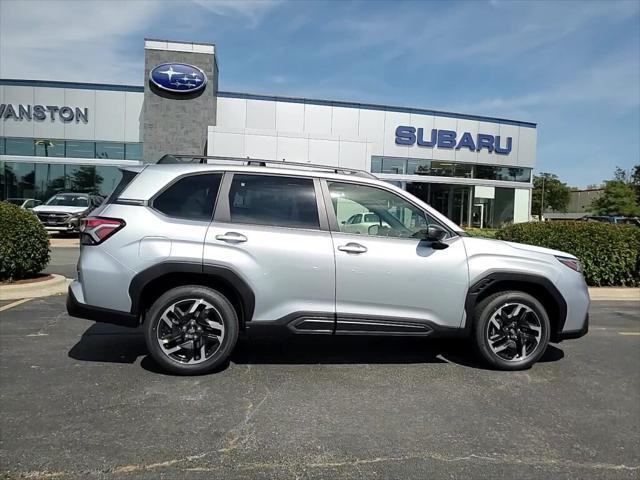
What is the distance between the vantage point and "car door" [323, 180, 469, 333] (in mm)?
4523

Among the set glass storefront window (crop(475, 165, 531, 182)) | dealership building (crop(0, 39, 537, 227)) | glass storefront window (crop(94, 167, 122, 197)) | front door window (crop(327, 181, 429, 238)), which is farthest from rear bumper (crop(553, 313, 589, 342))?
glass storefront window (crop(475, 165, 531, 182))

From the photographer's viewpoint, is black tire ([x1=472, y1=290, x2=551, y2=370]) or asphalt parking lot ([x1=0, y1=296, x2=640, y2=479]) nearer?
asphalt parking lot ([x1=0, y1=296, x2=640, y2=479])

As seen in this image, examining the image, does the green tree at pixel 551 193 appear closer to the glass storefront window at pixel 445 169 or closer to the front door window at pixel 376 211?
the glass storefront window at pixel 445 169

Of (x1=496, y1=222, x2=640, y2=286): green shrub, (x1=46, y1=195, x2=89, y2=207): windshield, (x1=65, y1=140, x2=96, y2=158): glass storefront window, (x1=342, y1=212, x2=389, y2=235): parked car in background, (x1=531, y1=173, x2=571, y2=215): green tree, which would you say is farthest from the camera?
(x1=531, y1=173, x2=571, y2=215): green tree

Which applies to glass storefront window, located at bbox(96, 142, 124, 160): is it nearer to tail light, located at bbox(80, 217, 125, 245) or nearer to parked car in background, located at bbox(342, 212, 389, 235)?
tail light, located at bbox(80, 217, 125, 245)

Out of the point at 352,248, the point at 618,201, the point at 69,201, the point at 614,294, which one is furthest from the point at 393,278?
the point at 618,201

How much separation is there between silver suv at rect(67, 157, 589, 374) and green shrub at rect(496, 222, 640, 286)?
5831 millimetres

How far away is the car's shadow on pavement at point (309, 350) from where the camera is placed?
16.4 feet

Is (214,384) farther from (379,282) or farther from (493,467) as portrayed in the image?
(493,467)

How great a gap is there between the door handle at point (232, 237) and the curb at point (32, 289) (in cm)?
504

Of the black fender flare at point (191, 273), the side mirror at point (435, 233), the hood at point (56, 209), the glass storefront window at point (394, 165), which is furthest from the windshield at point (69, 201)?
the side mirror at point (435, 233)

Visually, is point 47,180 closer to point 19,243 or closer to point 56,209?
point 56,209

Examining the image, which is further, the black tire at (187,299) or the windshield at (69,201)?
the windshield at (69,201)

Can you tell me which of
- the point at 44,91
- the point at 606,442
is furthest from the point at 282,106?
the point at 606,442
